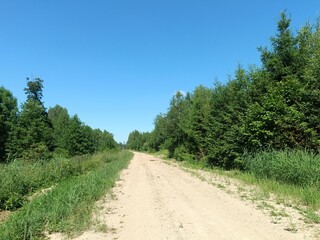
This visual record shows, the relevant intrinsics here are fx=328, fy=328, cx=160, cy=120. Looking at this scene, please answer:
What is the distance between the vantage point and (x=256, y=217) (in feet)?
28.2

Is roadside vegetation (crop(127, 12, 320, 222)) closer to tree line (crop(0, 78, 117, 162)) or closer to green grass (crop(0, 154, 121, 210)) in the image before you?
green grass (crop(0, 154, 121, 210))

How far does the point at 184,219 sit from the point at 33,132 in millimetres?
38871

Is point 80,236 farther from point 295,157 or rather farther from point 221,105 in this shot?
point 221,105

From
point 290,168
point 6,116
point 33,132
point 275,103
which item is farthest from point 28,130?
point 290,168

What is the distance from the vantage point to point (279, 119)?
17.9 metres

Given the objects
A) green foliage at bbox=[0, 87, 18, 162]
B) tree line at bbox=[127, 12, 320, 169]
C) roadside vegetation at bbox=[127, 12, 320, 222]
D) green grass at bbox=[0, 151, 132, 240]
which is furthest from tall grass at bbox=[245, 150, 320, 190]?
green foliage at bbox=[0, 87, 18, 162]

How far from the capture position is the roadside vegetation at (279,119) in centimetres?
1402

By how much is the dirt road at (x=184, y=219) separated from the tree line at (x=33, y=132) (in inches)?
880

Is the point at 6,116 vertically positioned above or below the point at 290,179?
above

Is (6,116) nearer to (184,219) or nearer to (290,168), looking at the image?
(290,168)

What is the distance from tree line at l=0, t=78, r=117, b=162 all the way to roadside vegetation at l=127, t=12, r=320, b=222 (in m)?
17.6

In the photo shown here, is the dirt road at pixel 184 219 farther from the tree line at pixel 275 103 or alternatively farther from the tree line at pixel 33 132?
the tree line at pixel 33 132

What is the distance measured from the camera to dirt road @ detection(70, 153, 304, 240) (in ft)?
23.4

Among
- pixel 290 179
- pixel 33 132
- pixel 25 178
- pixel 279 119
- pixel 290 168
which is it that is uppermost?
pixel 33 132
